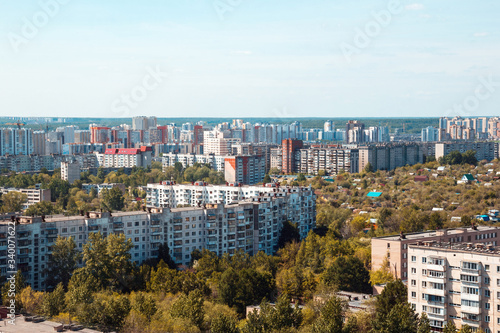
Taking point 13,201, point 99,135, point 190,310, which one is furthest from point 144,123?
point 190,310

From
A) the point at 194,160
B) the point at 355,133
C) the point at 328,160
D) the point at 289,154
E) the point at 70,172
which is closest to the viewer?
the point at 70,172

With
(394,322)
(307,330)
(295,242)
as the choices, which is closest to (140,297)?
(307,330)

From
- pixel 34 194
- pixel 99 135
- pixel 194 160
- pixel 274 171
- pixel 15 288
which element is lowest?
pixel 15 288

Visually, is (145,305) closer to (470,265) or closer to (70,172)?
(470,265)

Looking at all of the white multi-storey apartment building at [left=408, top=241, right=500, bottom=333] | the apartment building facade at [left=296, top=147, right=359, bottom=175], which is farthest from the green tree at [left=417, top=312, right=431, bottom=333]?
the apartment building facade at [left=296, top=147, right=359, bottom=175]

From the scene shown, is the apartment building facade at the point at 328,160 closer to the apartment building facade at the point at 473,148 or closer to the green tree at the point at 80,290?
the apartment building facade at the point at 473,148

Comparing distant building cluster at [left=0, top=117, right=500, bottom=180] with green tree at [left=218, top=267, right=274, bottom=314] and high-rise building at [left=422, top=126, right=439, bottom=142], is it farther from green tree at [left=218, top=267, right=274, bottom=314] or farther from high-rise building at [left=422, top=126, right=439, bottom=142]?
green tree at [left=218, top=267, right=274, bottom=314]

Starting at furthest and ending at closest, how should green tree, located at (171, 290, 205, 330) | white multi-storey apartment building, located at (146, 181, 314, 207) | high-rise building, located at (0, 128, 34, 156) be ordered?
high-rise building, located at (0, 128, 34, 156) < white multi-storey apartment building, located at (146, 181, 314, 207) < green tree, located at (171, 290, 205, 330)
